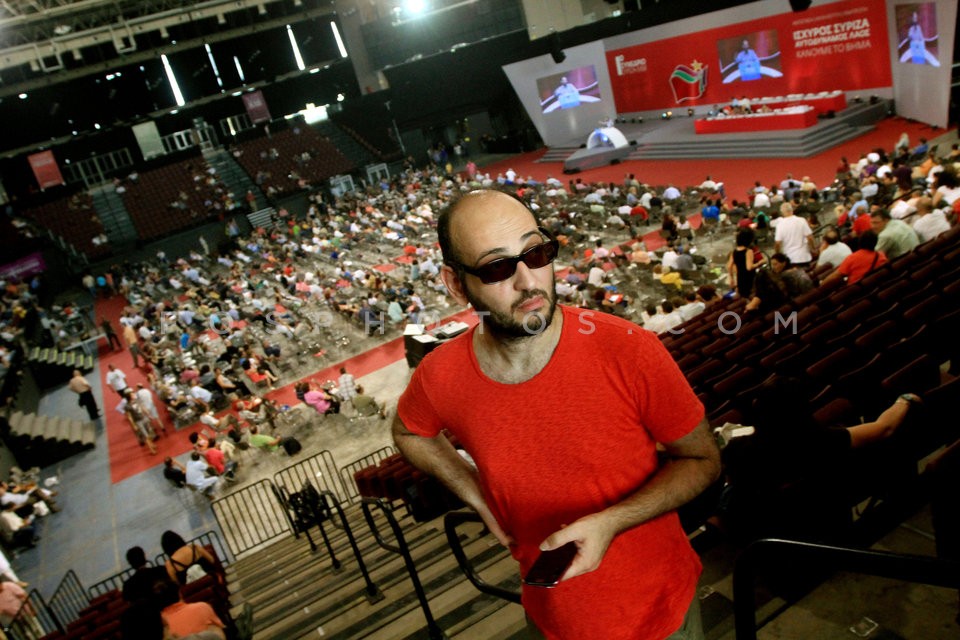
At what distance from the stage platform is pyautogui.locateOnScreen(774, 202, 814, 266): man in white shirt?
1236cm

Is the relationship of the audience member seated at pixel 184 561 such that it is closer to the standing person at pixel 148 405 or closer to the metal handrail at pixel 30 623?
the metal handrail at pixel 30 623

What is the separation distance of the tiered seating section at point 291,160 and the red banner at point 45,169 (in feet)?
27.8

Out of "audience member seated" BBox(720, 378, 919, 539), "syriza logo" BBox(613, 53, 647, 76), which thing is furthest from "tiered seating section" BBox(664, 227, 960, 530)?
"syriza logo" BBox(613, 53, 647, 76)

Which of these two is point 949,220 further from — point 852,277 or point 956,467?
point 956,467

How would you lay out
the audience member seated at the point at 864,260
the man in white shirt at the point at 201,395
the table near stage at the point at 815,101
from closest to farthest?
the audience member seated at the point at 864,260, the man in white shirt at the point at 201,395, the table near stage at the point at 815,101

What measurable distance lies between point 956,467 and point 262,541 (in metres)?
9.08

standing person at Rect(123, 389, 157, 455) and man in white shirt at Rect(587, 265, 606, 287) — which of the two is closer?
man in white shirt at Rect(587, 265, 606, 287)

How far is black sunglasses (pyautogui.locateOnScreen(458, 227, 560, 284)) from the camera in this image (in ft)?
5.61

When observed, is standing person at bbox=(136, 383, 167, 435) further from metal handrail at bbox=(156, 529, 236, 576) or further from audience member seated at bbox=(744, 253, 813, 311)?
audience member seated at bbox=(744, 253, 813, 311)

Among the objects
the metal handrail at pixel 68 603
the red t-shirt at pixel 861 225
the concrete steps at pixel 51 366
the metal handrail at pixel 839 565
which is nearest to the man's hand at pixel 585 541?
the metal handrail at pixel 839 565

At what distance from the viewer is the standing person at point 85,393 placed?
1620cm

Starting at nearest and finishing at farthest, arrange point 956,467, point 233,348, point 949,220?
point 956,467 < point 949,220 < point 233,348

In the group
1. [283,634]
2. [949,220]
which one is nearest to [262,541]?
[283,634]

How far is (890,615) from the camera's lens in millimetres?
2441
